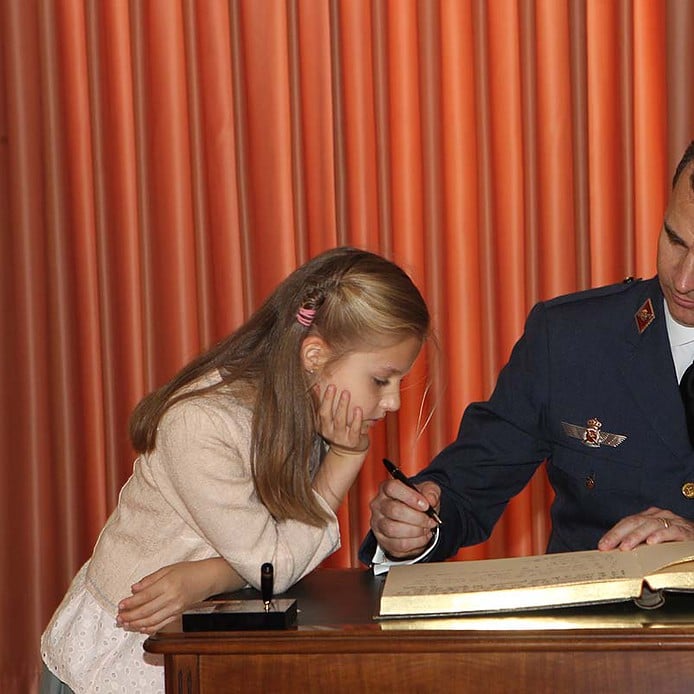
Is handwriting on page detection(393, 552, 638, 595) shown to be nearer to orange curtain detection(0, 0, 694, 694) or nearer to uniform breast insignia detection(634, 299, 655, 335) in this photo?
uniform breast insignia detection(634, 299, 655, 335)

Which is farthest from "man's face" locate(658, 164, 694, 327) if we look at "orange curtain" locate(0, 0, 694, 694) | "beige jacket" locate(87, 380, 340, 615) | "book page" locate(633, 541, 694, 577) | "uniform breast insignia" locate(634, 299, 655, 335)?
"orange curtain" locate(0, 0, 694, 694)

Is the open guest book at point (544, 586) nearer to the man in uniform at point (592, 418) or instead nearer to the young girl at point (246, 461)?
the young girl at point (246, 461)

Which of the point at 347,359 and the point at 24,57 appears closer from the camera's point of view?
the point at 347,359

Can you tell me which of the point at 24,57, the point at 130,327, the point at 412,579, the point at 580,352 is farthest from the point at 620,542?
the point at 24,57

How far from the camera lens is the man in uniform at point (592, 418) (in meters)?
2.13

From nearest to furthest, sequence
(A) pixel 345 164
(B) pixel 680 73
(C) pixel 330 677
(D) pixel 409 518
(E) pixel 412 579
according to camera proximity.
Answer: (C) pixel 330 677 < (E) pixel 412 579 < (D) pixel 409 518 < (B) pixel 680 73 < (A) pixel 345 164

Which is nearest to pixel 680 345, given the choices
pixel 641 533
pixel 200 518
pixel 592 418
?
pixel 592 418

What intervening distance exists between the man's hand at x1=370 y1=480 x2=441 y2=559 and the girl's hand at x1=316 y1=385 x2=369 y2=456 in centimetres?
9

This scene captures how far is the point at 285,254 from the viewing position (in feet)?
10.5

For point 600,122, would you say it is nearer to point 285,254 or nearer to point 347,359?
point 285,254

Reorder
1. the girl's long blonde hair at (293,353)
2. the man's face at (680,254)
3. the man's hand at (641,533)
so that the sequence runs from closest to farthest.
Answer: the man's hand at (641,533) → the girl's long blonde hair at (293,353) → the man's face at (680,254)

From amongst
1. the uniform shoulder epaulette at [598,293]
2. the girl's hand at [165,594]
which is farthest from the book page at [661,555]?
the uniform shoulder epaulette at [598,293]

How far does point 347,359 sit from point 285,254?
1310 mm

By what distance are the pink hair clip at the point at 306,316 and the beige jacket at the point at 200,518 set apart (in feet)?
0.62
